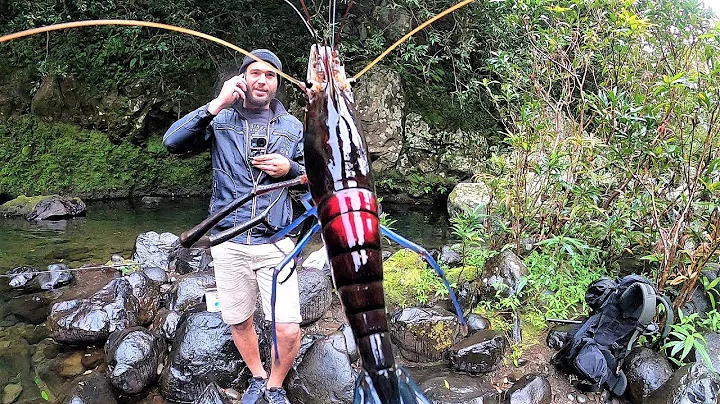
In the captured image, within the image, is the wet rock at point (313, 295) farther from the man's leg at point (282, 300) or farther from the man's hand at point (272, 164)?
the man's hand at point (272, 164)

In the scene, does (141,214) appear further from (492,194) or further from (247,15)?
(492,194)

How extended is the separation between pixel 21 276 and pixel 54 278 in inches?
17.6

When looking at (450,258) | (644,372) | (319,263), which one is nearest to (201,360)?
(319,263)

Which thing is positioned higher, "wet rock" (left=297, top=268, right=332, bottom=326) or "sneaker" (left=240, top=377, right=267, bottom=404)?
"wet rock" (left=297, top=268, right=332, bottom=326)

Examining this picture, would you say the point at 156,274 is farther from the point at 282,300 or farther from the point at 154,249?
the point at 282,300

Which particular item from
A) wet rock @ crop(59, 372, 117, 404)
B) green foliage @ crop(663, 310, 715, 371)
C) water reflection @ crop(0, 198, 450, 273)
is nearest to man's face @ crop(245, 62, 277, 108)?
wet rock @ crop(59, 372, 117, 404)

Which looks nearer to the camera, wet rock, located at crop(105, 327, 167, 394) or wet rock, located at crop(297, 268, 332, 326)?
wet rock, located at crop(105, 327, 167, 394)

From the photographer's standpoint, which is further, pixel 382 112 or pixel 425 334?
pixel 382 112

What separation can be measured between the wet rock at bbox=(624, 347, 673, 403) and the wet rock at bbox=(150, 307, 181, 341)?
361 cm

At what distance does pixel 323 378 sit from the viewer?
366 centimetres

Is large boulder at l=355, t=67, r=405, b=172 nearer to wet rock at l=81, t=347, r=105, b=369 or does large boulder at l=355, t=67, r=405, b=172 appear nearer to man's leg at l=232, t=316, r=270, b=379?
wet rock at l=81, t=347, r=105, b=369

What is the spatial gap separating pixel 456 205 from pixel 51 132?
972 centimetres

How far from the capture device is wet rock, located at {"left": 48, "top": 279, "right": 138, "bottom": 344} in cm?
454

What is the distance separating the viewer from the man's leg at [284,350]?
10.8 feet
